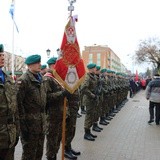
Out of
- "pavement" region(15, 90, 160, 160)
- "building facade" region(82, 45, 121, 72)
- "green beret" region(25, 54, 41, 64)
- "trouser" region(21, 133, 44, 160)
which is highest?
"building facade" region(82, 45, 121, 72)

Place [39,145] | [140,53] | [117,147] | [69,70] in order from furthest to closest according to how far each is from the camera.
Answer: [140,53] → [117,147] → [69,70] → [39,145]

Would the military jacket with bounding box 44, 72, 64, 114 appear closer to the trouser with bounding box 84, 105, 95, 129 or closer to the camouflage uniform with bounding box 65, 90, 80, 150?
the camouflage uniform with bounding box 65, 90, 80, 150

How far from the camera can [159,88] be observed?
11875 millimetres

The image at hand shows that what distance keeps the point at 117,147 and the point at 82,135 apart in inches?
60.5

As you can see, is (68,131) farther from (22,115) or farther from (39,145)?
(22,115)

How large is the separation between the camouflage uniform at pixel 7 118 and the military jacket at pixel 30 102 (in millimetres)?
600

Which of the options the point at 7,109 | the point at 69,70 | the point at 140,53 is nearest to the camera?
the point at 7,109

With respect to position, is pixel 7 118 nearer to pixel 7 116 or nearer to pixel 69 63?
pixel 7 116

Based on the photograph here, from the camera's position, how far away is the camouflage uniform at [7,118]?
12.5ft

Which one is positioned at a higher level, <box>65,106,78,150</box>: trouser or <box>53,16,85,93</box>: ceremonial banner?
<box>53,16,85,93</box>: ceremonial banner

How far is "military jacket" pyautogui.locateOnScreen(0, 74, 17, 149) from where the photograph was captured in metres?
3.81

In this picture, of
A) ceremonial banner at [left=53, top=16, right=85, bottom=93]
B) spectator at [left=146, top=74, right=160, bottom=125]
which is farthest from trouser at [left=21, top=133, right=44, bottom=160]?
spectator at [left=146, top=74, right=160, bottom=125]

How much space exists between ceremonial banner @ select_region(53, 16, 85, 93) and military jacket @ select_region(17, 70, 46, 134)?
38.6 inches

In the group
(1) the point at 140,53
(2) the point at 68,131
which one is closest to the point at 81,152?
(2) the point at 68,131
